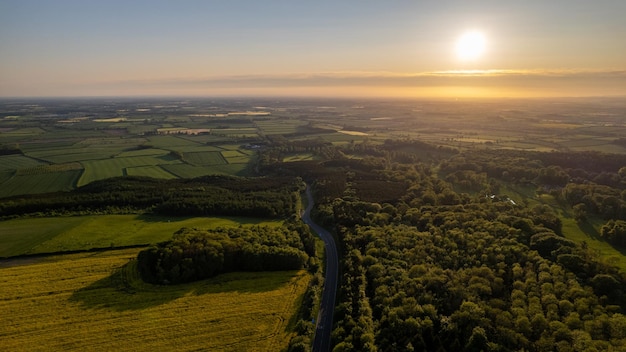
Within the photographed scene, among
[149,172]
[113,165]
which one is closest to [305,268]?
[149,172]

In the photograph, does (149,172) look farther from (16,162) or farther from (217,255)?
(217,255)

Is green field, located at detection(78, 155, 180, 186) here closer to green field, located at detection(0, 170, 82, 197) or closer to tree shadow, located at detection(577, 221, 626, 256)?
green field, located at detection(0, 170, 82, 197)

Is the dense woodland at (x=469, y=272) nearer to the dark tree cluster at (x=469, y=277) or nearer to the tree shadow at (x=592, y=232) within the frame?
the dark tree cluster at (x=469, y=277)

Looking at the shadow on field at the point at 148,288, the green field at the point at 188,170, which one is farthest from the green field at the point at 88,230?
the green field at the point at 188,170

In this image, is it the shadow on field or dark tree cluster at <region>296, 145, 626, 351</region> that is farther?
the shadow on field

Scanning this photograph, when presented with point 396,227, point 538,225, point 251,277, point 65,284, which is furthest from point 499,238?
point 65,284

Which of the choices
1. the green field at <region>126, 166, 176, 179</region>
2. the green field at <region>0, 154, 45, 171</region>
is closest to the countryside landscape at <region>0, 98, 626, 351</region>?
the green field at <region>126, 166, 176, 179</region>
